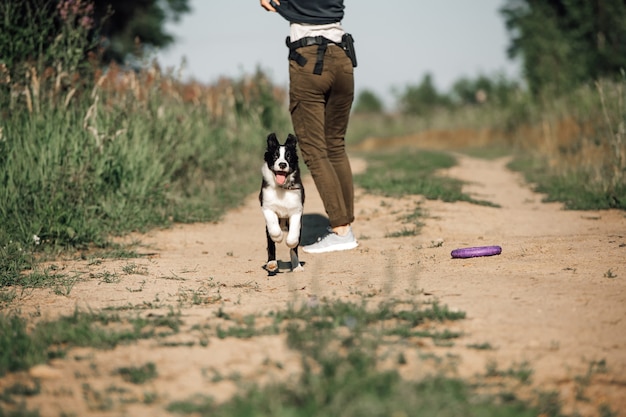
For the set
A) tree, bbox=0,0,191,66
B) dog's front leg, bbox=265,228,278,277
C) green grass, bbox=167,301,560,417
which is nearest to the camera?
green grass, bbox=167,301,560,417

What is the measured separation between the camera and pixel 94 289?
17.2 ft

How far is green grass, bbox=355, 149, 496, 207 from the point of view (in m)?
9.83

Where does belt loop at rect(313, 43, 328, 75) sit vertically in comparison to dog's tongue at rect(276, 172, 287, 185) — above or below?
above

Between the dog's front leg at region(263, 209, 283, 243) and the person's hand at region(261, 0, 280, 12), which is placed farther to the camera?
the person's hand at region(261, 0, 280, 12)

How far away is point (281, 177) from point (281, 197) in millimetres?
170

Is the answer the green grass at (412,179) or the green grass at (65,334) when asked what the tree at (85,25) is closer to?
the green grass at (412,179)

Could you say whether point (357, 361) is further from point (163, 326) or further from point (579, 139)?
point (579, 139)

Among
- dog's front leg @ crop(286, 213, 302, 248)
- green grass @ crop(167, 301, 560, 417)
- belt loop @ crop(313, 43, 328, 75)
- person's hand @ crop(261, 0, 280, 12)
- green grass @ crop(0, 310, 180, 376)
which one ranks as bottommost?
green grass @ crop(167, 301, 560, 417)

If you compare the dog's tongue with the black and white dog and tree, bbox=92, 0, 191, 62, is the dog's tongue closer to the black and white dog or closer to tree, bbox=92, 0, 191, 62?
the black and white dog

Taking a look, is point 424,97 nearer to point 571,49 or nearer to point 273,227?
point 571,49

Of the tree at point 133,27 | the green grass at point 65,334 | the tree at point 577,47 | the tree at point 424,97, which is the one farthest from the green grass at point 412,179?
the tree at point 424,97

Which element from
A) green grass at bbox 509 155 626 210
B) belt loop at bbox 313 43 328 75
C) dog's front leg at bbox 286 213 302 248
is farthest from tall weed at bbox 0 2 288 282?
green grass at bbox 509 155 626 210

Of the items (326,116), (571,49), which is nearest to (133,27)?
(571,49)

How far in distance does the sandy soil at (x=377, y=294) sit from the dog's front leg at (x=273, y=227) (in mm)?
304
